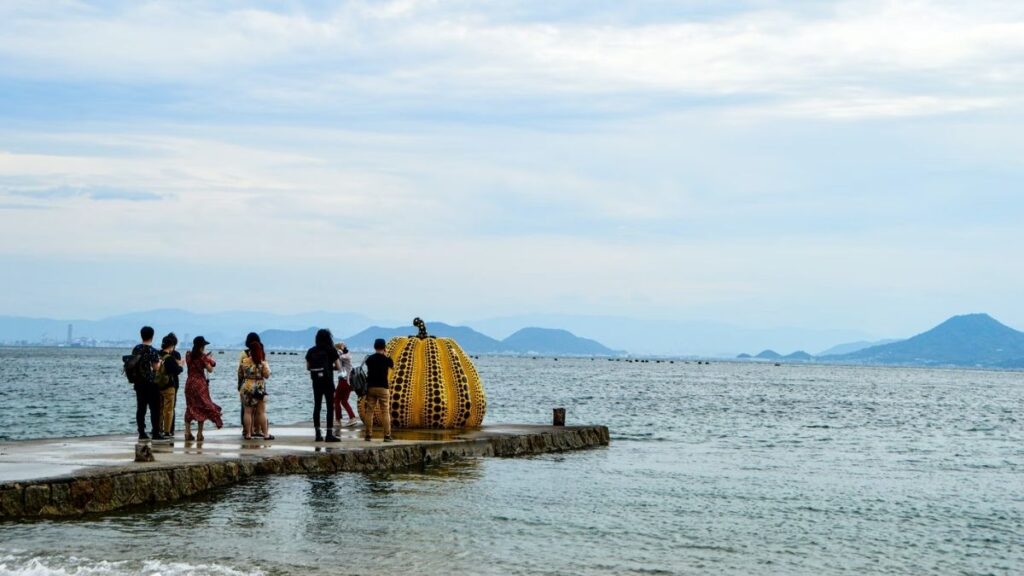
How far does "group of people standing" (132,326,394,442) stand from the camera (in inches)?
866

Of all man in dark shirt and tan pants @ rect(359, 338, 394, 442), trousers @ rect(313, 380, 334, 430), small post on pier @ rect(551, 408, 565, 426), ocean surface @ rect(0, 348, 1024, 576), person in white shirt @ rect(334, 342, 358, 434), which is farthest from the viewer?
small post on pier @ rect(551, 408, 565, 426)

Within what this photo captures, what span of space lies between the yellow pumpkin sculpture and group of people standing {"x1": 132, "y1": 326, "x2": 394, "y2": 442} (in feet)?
8.92

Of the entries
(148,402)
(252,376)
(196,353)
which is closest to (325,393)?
(252,376)

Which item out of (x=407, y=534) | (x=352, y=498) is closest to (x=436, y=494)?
(x=352, y=498)

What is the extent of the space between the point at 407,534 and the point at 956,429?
4014 cm

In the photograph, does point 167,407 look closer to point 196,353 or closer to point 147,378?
point 147,378

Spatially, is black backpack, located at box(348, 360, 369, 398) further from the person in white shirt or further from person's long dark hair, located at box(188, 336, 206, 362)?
person's long dark hair, located at box(188, 336, 206, 362)

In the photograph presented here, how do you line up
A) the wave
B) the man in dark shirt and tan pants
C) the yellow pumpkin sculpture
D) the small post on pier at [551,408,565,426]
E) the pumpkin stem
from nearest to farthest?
the wave, the man in dark shirt and tan pants, the yellow pumpkin sculpture, the pumpkin stem, the small post on pier at [551,408,565,426]

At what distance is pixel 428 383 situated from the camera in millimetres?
26828

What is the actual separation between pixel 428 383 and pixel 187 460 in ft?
28.7

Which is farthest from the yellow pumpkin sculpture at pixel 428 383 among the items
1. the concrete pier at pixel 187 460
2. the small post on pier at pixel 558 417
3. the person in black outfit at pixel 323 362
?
the small post on pier at pixel 558 417

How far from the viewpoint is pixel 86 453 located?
19.7 meters

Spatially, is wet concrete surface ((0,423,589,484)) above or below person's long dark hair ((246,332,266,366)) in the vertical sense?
below

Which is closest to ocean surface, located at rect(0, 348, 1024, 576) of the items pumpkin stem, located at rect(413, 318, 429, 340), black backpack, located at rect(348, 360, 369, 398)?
black backpack, located at rect(348, 360, 369, 398)
